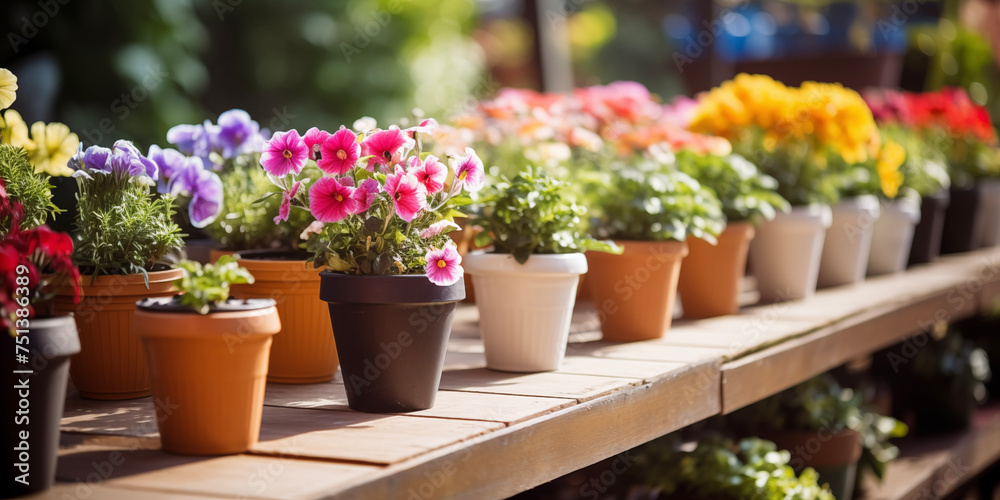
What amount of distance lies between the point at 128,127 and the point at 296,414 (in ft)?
14.2

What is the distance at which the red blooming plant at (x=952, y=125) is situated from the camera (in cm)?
335

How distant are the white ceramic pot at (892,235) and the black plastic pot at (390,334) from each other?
6.43 ft

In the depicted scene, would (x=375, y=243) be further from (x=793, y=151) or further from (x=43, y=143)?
(x=793, y=151)

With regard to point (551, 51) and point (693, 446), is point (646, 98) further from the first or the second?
point (551, 51)

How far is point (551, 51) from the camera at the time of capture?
14.9 ft

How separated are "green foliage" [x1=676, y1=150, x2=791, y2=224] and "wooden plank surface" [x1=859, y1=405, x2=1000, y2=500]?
36.0 inches

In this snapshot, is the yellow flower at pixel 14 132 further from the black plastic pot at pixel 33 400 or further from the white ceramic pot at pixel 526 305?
the white ceramic pot at pixel 526 305

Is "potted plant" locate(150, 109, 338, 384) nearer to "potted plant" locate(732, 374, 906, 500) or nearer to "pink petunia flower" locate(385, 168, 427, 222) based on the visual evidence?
"pink petunia flower" locate(385, 168, 427, 222)

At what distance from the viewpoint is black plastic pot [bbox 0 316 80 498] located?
2.96 ft

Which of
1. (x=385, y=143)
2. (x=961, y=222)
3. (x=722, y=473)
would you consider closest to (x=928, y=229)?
(x=961, y=222)

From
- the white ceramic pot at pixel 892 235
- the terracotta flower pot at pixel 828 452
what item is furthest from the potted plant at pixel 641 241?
the white ceramic pot at pixel 892 235

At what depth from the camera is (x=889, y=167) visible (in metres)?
2.62

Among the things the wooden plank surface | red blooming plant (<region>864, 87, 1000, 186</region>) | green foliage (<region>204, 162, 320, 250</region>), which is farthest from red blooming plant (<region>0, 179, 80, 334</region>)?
red blooming plant (<region>864, 87, 1000, 186</region>)

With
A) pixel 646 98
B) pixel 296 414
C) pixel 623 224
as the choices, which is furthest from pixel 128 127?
pixel 296 414
